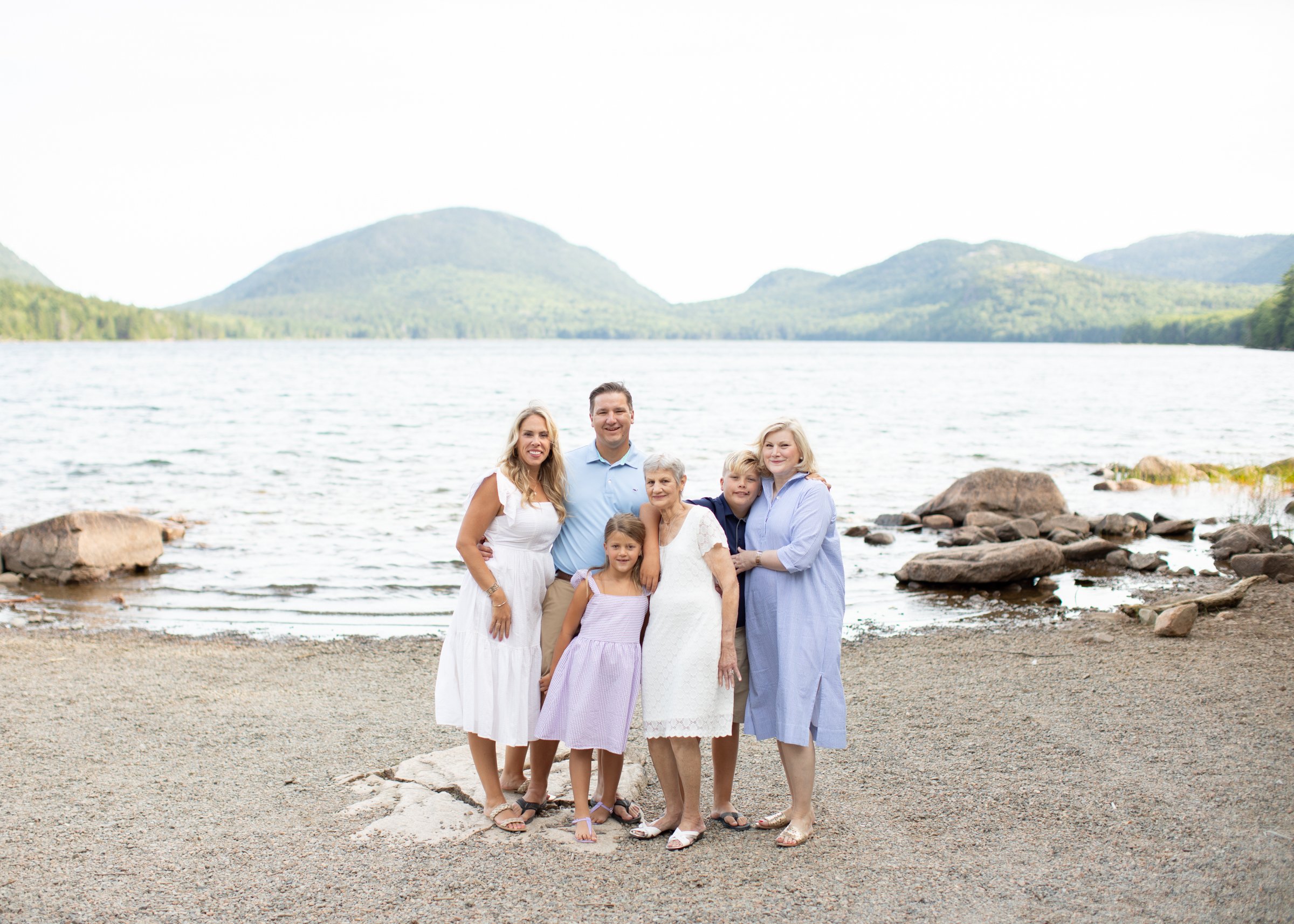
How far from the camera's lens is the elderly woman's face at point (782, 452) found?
5.00 m

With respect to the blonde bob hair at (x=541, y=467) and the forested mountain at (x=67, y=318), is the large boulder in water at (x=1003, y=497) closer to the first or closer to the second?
the blonde bob hair at (x=541, y=467)

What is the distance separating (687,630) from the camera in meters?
4.93

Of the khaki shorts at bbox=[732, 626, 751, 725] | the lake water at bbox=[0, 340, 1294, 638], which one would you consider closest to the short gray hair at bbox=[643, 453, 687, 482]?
the khaki shorts at bbox=[732, 626, 751, 725]

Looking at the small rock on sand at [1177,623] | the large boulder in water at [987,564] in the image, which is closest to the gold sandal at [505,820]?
the small rock on sand at [1177,623]

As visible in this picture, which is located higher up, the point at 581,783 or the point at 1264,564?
the point at 581,783

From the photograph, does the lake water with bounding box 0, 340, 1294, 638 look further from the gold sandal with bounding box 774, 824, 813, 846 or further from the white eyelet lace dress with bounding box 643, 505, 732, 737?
the white eyelet lace dress with bounding box 643, 505, 732, 737

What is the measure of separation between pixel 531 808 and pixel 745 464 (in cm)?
228

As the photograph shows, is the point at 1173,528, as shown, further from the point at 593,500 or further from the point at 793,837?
the point at 593,500

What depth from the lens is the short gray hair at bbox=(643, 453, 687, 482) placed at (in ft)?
16.0

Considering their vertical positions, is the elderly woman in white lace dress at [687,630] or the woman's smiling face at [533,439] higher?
the woman's smiling face at [533,439]

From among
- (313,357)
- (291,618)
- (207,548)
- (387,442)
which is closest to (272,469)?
(387,442)

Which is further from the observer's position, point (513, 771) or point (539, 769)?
point (513, 771)

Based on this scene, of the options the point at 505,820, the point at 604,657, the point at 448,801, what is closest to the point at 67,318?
the point at 448,801

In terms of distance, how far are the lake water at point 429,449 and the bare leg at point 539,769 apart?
235 inches
